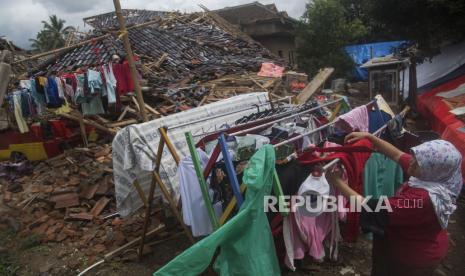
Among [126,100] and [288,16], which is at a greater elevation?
[288,16]

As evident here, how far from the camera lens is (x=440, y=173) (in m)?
2.18

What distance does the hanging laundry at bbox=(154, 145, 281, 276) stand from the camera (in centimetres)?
236

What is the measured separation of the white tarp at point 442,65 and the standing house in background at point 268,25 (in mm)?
9793

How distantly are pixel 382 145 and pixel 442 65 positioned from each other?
10843 millimetres

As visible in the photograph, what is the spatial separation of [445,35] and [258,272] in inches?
376

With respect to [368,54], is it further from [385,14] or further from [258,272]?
[258,272]

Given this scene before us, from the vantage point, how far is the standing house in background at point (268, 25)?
2294 centimetres

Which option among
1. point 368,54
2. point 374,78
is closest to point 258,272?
point 374,78

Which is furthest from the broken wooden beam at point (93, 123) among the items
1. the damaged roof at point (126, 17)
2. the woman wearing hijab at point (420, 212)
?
the damaged roof at point (126, 17)

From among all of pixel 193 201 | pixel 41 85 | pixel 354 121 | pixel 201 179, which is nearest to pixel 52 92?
pixel 41 85

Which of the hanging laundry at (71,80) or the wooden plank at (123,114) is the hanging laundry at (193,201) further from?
the wooden plank at (123,114)

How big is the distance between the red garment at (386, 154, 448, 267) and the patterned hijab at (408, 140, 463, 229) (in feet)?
0.17

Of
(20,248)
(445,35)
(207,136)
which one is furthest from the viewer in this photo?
(445,35)

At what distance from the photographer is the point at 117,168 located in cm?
421
